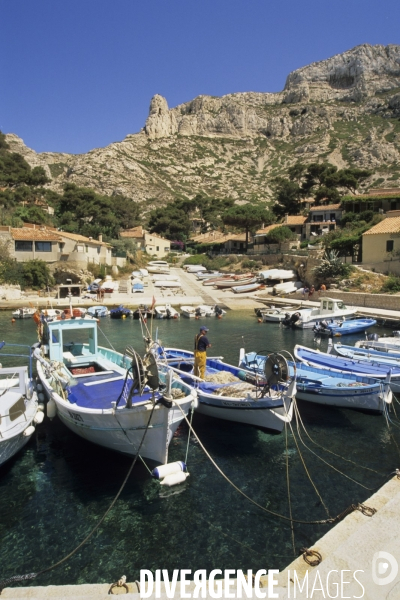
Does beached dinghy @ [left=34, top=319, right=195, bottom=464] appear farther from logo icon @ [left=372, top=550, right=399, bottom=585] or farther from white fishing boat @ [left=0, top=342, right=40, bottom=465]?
logo icon @ [left=372, top=550, right=399, bottom=585]

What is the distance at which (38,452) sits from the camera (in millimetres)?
12234

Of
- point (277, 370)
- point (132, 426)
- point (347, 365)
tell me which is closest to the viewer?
point (132, 426)

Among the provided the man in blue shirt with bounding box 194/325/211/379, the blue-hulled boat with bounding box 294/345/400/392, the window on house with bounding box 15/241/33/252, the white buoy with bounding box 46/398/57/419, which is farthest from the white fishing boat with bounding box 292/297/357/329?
the window on house with bounding box 15/241/33/252

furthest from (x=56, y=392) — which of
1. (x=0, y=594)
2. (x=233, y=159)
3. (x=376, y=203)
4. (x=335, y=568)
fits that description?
(x=233, y=159)

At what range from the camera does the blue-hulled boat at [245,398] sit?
11.8 meters

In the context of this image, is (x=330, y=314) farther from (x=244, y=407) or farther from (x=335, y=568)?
(x=335, y=568)

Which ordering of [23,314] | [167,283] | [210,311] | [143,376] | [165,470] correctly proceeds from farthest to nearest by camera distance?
[167,283]
[210,311]
[23,314]
[143,376]
[165,470]

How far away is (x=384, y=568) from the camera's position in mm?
5918

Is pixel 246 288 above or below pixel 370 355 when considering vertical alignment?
above

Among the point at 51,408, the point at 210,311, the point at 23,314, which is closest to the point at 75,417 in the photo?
the point at 51,408

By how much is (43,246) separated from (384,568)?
178 feet

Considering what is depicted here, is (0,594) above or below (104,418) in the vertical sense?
below

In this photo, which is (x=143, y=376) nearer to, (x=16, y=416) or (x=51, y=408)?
(x=16, y=416)

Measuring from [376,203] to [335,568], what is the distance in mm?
63807
